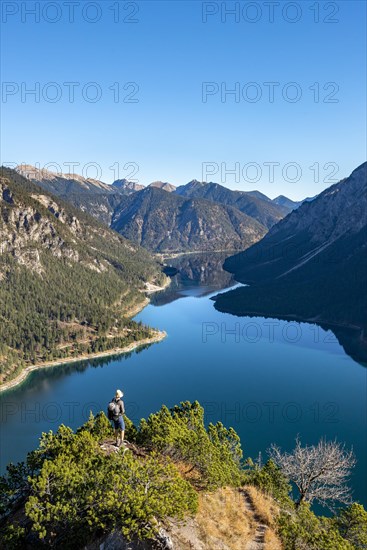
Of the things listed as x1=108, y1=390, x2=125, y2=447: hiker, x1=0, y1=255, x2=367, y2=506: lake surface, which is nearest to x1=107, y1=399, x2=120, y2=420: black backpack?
x1=108, y1=390, x2=125, y2=447: hiker

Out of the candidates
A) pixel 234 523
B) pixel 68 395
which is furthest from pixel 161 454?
pixel 68 395

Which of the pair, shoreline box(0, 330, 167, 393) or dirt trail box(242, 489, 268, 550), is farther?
shoreline box(0, 330, 167, 393)

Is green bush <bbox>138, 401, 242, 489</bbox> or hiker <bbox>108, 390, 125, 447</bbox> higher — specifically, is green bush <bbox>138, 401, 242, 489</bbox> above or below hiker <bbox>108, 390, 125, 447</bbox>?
below

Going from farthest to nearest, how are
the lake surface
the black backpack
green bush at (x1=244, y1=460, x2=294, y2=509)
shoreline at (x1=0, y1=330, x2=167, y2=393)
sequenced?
shoreline at (x1=0, y1=330, x2=167, y2=393), the lake surface, green bush at (x1=244, y1=460, x2=294, y2=509), the black backpack

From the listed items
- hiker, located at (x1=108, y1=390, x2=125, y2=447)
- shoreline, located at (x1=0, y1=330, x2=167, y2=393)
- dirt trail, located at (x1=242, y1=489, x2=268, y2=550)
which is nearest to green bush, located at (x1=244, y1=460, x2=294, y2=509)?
dirt trail, located at (x1=242, y1=489, x2=268, y2=550)

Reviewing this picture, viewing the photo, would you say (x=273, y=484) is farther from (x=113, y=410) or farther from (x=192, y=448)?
(x=113, y=410)

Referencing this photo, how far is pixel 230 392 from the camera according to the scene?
453 feet

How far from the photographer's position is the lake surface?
358 feet

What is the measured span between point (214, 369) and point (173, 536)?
139488 millimetres

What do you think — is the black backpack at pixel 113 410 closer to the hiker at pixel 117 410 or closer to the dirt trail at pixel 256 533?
the hiker at pixel 117 410

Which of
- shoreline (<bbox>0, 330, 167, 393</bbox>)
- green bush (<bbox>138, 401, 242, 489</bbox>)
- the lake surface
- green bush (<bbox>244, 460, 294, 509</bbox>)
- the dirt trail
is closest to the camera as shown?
the dirt trail

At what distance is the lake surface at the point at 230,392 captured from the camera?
109250 millimetres

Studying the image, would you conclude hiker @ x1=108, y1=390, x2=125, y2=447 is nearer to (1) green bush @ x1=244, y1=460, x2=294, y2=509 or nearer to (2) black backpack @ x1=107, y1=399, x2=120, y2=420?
(2) black backpack @ x1=107, y1=399, x2=120, y2=420

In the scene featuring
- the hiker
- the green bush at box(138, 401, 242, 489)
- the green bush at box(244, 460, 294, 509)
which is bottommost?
the green bush at box(244, 460, 294, 509)
